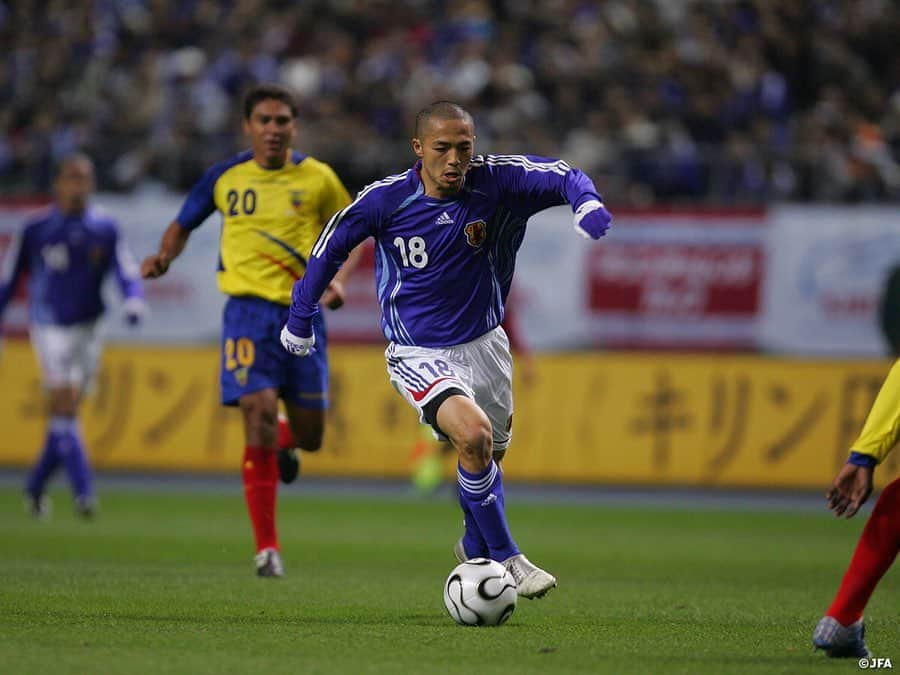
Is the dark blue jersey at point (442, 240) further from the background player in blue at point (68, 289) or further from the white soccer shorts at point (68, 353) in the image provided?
the white soccer shorts at point (68, 353)

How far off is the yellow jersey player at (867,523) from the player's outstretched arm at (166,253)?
16.4ft

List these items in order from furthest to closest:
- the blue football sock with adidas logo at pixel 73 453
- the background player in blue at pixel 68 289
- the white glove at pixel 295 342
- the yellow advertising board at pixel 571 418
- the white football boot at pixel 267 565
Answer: the yellow advertising board at pixel 571 418 < the background player in blue at pixel 68 289 < the blue football sock with adidas logo at pixel 73 453 < the white football boot at pixel 267 565 < the white glove at pixel 295 342

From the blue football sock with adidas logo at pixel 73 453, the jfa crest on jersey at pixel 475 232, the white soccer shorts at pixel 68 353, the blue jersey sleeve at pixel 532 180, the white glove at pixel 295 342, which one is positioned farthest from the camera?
the white soccer shorts at pixel 68 353

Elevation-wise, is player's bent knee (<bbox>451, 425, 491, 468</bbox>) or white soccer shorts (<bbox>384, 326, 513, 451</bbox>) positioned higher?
white soccer shorts (<bbox>384, 326, 513, 451</bbox>)

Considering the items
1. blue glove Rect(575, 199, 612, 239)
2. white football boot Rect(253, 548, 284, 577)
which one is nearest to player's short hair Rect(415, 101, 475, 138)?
blue glove Rect(575, 199, 612, 239)

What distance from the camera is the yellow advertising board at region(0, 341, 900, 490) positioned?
706 inches

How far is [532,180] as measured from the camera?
749 cm

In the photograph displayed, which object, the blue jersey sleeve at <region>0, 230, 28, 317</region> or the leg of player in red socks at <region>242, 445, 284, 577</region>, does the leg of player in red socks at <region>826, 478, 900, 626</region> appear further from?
the blue jersey sleeve at <region>0, 230, 28, 317</region>

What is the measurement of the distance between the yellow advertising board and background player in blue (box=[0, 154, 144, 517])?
4.34 m

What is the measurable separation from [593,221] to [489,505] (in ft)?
4.88

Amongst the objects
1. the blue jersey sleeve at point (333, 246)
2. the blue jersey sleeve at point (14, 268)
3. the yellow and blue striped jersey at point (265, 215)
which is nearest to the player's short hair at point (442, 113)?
the blue jersey sleeve at point (333, 246)

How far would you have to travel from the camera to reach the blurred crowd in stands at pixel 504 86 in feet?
65.2

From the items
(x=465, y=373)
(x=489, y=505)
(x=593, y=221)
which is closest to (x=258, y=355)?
(x=465, y=373)

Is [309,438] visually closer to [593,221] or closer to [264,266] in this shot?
[264,266]
